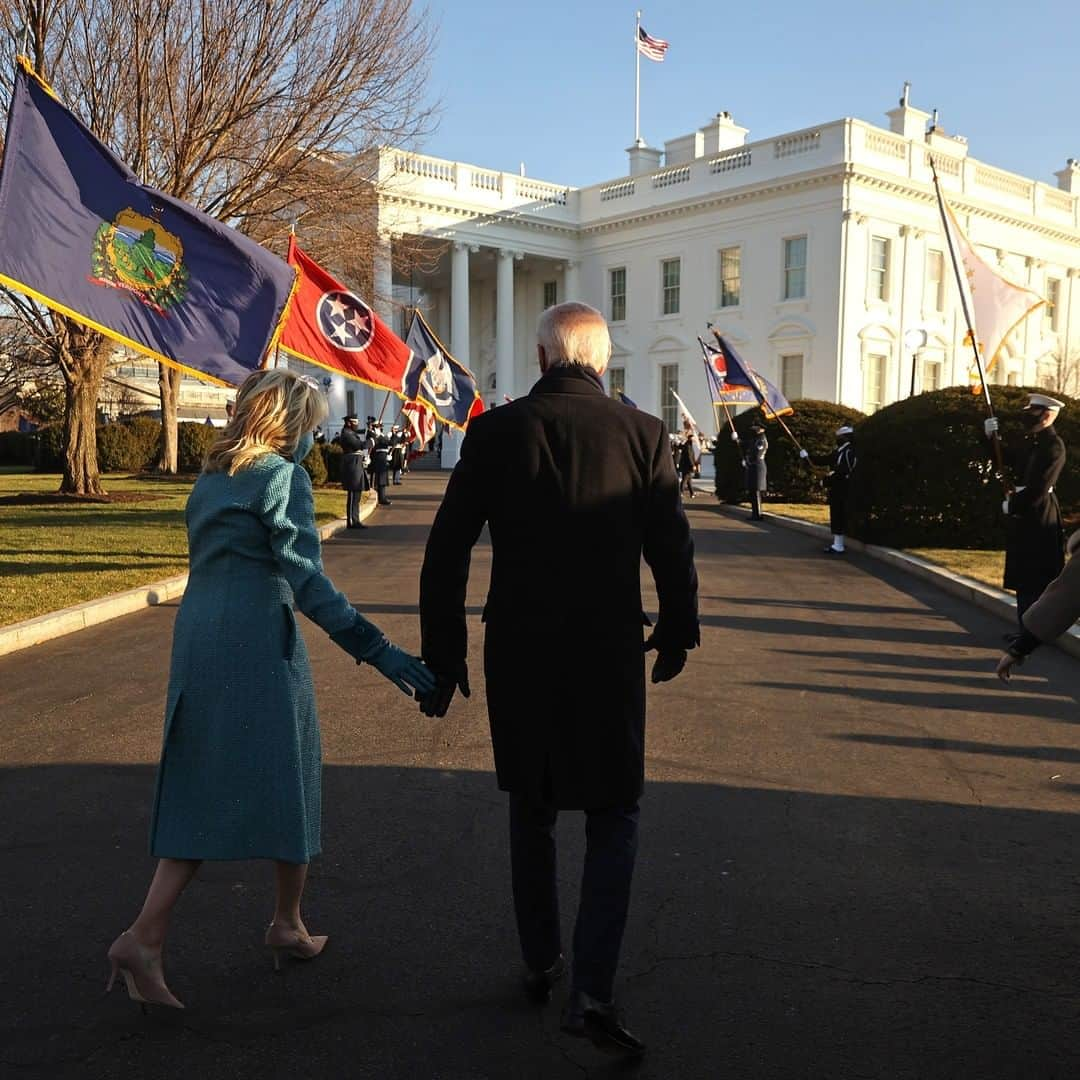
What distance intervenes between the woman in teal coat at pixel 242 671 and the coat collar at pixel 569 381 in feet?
2.61

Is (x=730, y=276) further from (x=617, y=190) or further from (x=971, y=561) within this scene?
(x=971, y=561)

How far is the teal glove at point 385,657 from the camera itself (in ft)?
10.4

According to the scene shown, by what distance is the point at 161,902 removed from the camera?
316 centimetres

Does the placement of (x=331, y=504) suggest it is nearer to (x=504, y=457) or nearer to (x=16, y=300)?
(x=16, y=300)

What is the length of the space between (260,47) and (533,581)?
59.0ft

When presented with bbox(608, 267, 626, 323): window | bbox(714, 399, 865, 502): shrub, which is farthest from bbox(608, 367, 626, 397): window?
→ bbox(714, 399, 865, 502): shrub

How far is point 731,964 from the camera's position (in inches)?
136

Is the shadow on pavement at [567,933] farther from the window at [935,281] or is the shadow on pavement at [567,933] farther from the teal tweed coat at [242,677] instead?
the window at [935,281]

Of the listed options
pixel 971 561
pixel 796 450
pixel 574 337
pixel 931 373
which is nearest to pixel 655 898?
pixel 574 337

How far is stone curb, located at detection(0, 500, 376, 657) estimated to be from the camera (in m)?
8.30

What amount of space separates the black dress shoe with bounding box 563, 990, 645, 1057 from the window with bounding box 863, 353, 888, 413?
41.2 metres

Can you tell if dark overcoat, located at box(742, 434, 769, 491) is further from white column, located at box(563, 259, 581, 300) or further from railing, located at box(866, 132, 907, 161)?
white column, located at box(563, 259, 581, 300)

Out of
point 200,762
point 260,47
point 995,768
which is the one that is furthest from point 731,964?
point 260,47

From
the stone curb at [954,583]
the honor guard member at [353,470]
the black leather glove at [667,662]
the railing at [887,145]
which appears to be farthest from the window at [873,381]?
the black leather glove at [667,662]
